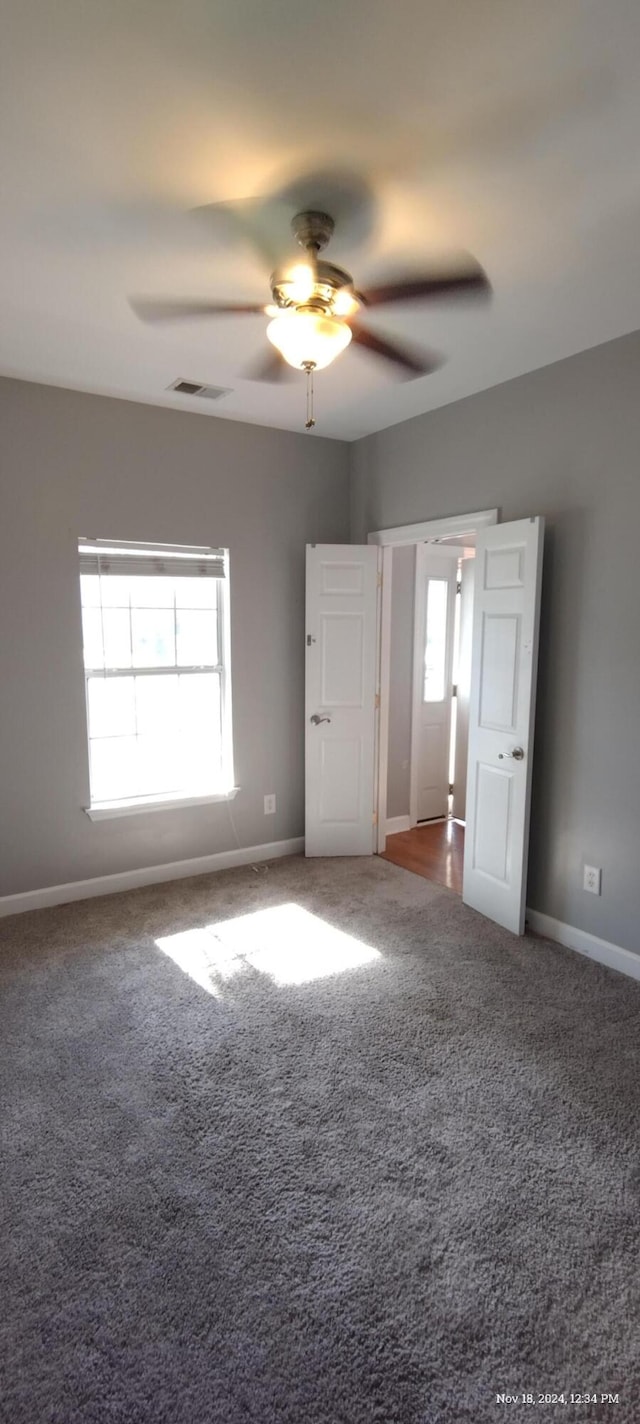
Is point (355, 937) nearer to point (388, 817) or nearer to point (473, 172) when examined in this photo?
point (388, 817)

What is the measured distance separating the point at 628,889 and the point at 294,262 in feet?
9.22

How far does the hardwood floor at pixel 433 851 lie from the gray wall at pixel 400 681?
0.84 feet

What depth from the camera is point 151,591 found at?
3873 mm

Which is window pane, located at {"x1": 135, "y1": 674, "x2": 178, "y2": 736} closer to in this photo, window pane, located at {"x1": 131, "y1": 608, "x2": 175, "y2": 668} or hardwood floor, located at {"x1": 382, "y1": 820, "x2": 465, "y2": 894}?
window pane, located at {"x1": 131, "y1": 608, "x2": 175, "y2": 668}

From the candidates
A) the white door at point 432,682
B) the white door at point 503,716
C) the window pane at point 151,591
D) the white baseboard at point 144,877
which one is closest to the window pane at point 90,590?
the window pane at point 151,591

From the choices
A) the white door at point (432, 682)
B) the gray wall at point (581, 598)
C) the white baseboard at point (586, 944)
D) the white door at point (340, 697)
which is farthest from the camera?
the white door at point (432, 682)

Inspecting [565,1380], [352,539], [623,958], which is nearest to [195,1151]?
[565,1380]

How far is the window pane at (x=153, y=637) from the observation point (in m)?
3.87

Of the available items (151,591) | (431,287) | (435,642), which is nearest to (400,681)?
(435,642)

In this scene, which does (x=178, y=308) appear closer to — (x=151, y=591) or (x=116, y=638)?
(x=151, y=591)

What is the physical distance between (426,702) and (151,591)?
2.32m

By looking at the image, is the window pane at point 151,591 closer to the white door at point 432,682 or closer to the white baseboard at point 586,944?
the white door at point 432,682

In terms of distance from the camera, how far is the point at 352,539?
4.57m
